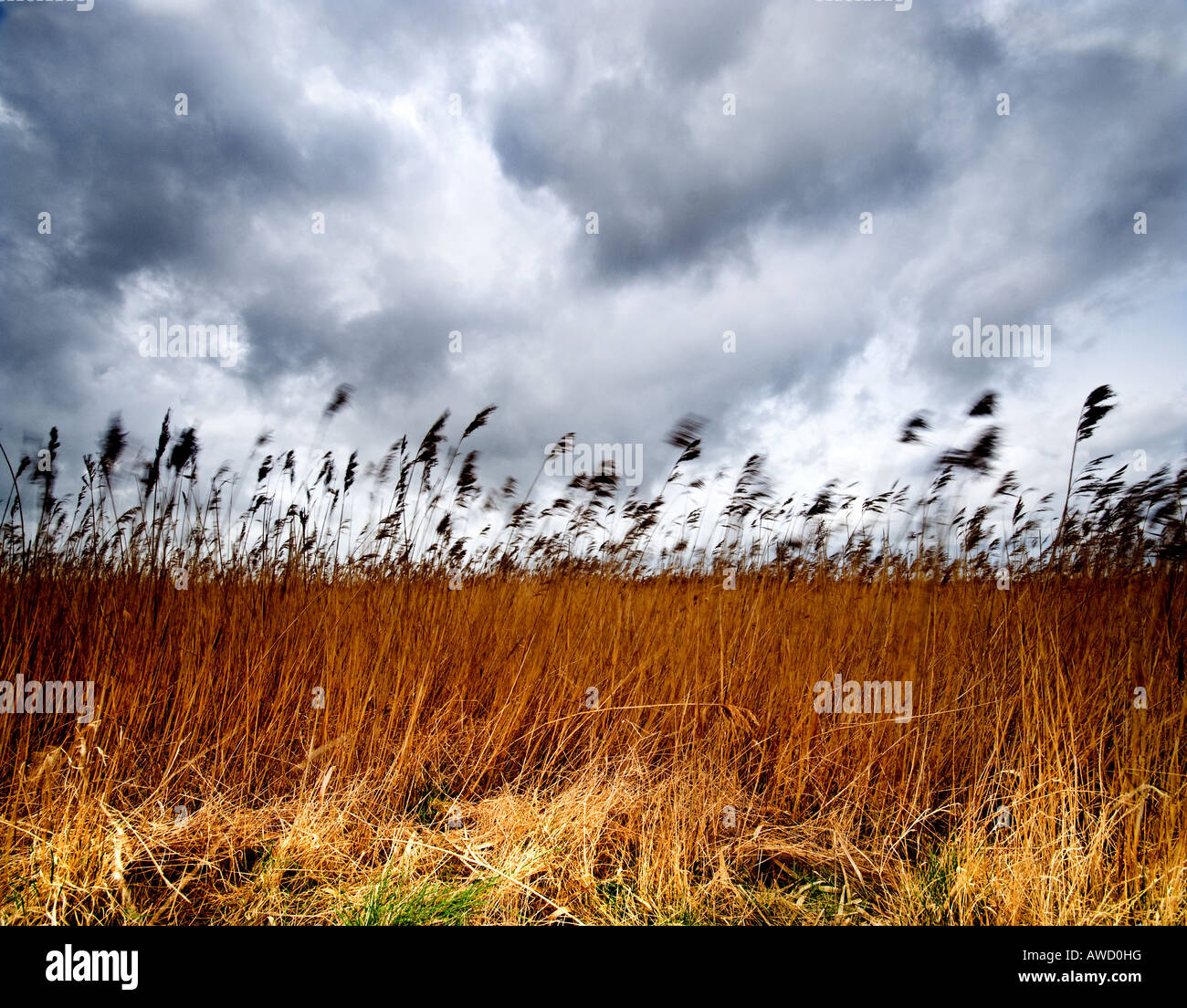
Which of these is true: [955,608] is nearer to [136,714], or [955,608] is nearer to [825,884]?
[825,884]

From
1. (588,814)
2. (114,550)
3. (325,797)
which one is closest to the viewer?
(588,814)

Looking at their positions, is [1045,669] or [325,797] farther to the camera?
[1045,669]

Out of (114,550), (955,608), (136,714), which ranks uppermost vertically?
(114,550)

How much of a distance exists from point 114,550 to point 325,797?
2093 millimetres

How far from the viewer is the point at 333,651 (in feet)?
9.80

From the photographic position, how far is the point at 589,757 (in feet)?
9.50

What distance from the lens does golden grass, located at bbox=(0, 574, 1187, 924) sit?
2.02m

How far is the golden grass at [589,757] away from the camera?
6.63 ft
